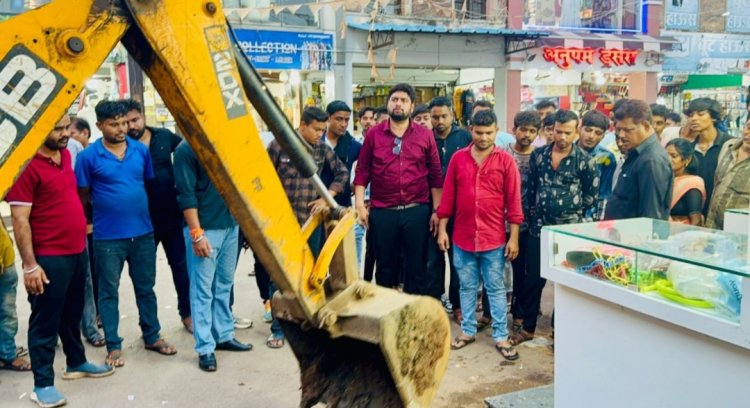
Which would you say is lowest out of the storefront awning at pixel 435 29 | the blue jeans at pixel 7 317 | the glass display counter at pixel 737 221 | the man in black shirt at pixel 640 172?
the blue jeans at pixel 7 317

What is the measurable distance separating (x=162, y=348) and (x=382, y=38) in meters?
11.3

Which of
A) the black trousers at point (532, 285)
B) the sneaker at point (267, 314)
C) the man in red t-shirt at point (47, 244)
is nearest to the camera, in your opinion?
the man in red t-shirt at point (47, 244)

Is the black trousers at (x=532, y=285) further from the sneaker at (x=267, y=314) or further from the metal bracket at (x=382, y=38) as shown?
the metal bracket at (x=382, y=38)

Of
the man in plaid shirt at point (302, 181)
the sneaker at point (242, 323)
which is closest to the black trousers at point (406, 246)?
the man in plaid shirt at point (302, 181)

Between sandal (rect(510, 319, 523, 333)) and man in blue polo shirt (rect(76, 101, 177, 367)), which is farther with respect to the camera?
sandal (rect(510, 319, 523, 333))

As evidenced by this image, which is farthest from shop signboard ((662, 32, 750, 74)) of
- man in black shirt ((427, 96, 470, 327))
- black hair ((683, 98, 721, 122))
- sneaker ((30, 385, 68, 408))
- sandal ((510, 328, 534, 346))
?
sneaker ((30, 385, 68, 408))

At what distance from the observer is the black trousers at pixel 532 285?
15.5ft

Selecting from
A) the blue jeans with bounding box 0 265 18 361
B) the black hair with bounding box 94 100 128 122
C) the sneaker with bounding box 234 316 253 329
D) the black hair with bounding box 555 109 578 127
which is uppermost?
the black hair with bounding box 94 100 128 122

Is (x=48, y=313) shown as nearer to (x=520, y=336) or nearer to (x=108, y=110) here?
(x=108, y=110)

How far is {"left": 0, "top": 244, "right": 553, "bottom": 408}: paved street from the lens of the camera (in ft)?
12.8

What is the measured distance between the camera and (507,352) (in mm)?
4465

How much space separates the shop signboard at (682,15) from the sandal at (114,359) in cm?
1880

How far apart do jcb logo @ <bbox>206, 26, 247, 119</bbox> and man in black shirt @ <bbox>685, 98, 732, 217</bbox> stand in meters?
4.75

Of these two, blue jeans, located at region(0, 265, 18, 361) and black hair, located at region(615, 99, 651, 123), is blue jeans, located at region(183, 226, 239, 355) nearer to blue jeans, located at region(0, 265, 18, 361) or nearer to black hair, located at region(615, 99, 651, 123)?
blue jeans, located at region(0, 265, 18, 361)
